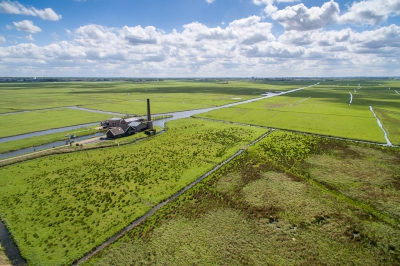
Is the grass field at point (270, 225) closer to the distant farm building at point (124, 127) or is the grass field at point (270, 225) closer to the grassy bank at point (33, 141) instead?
the distant farm building at point (124, 127)

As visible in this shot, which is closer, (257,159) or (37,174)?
(37,174)

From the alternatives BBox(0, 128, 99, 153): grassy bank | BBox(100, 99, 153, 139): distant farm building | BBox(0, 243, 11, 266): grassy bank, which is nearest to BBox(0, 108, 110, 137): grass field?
BBox(0, 128, 99, 153): grassy bank

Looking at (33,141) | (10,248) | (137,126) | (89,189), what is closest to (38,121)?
(33,141)

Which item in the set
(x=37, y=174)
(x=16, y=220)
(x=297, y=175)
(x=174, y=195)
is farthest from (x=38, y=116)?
(x=297, y=175)

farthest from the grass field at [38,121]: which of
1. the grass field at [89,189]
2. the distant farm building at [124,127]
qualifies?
the grass field at [89,189]

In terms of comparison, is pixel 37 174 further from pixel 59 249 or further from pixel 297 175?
pixel 297 175

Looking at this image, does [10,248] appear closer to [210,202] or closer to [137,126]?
[210,202]
